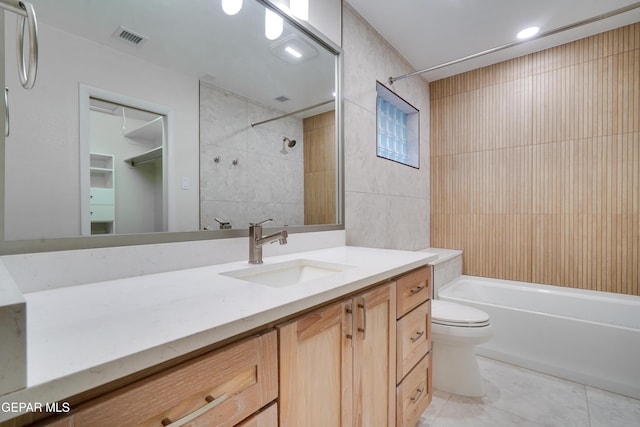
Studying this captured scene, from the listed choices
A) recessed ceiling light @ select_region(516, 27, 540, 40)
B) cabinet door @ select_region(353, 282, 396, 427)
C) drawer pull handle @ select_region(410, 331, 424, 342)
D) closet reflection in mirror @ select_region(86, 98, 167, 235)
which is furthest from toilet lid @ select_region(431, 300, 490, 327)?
recessed ceiling light @ select_region(516, 27, 540, 40)

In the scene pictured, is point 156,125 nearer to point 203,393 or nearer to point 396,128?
point 203,393

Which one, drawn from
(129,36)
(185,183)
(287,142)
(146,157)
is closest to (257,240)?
(185,183)

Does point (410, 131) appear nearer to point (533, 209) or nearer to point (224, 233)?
point (533, 209)

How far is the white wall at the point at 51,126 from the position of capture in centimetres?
75

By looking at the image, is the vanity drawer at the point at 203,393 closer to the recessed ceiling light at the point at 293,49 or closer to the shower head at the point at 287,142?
the shower head at the point at 287,142

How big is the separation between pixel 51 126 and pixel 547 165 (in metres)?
3.33

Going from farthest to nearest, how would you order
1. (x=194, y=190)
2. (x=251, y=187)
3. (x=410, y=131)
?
1. (x=410, y=131)
2. (x=251, y=187)
3. (x=194, y=190)

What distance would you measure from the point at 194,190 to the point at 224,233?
0.70 feet

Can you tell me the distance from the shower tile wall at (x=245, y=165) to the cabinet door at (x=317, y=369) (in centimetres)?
65

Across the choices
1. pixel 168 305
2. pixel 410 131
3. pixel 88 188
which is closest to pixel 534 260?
pixel 410 131

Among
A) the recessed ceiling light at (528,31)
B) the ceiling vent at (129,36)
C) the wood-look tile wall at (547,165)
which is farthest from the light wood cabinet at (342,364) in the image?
the recessed ceiling light at (528,31)

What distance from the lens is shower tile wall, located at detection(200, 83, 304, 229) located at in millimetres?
1196

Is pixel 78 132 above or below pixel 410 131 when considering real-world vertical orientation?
below

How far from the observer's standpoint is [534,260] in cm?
263
